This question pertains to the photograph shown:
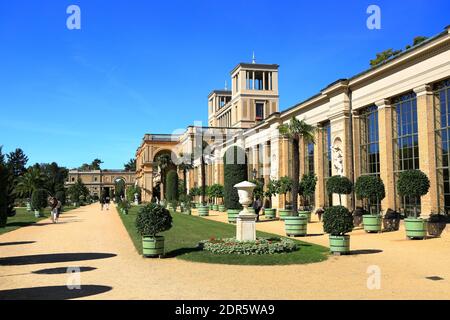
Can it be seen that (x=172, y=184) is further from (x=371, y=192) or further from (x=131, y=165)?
(x=131, y=165)

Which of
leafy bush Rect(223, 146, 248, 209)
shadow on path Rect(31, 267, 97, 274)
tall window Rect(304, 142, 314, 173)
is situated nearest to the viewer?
shadow on path Rect(31, 267, 97, 274)

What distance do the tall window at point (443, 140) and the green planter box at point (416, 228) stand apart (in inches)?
137

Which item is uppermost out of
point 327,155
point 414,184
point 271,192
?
point 327,155

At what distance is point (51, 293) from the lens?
30.1 feet

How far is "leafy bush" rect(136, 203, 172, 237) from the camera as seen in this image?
1438 centimetres

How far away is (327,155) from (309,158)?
3.42 metres

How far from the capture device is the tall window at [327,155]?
1295 inches

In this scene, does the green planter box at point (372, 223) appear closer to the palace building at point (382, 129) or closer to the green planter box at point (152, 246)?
the palace building at point (382, 129)

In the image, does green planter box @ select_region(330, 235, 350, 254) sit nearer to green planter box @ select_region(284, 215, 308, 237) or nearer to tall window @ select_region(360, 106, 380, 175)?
green planter box @ select_region(284, 215, 308, 237)

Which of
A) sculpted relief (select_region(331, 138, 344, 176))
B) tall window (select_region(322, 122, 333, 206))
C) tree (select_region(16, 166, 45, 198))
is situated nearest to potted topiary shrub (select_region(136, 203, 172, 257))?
sculpted relief (select_region(331, 138, 344, 176))

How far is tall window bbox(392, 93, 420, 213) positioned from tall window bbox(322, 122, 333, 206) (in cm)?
789

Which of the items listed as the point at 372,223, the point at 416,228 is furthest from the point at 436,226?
the point at 372,223
